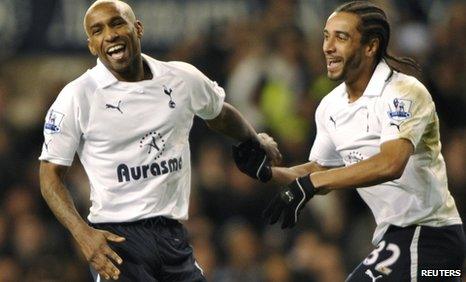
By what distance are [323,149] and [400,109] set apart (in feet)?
2.66

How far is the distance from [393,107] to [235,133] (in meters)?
1.21

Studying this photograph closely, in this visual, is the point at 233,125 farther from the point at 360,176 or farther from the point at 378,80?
the point at 360,176

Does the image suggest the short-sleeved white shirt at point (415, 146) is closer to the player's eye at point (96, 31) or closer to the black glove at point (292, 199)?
the black glove at point (292, 199)

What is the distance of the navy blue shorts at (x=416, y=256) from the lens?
5734 millimetres

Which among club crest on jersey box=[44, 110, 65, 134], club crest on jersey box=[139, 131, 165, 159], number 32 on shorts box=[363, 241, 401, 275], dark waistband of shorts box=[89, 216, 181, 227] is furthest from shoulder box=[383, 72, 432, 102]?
club crest on jersey box=[44, 110, 65, 134]

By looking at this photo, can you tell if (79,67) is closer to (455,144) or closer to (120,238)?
(455,144)

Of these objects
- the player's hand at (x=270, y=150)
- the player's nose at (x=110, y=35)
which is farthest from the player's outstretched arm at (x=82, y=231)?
the player's hand at (x=270, y=150)

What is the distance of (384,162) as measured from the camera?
5.53 m

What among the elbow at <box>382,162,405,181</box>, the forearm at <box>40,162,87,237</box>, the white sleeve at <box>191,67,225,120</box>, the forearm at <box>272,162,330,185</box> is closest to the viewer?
the elbow at <box>382,162,405,181</box>

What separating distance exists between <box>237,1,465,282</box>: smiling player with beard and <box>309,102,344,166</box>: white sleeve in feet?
0.65

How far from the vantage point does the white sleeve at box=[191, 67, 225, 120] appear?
625 cm

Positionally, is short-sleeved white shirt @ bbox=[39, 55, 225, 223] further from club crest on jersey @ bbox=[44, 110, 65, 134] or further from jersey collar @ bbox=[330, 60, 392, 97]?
jersey collar @ bbox=[330, 60, 392, 97]

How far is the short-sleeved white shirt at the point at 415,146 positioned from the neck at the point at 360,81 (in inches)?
1.8

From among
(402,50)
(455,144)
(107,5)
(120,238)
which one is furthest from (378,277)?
(402,50)
